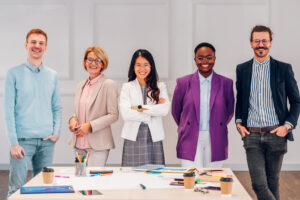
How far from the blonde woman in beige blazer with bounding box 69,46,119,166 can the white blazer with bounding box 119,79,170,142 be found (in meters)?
0.14

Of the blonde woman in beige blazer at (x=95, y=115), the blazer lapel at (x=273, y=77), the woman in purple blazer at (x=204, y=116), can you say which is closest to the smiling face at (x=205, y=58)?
the woman in purple blazer at (x=204, y=116)

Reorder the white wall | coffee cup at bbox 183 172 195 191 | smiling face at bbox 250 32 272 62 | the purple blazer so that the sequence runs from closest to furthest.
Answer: coffee cup at bbox 183 172 195 191 → smiling face at bbox 250 32 272 62 → the purple blazer → the white wall

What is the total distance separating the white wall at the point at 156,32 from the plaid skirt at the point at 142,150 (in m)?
2.20

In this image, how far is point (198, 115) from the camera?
3.66 m

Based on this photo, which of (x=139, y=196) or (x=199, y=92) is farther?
(x=199, y=92)

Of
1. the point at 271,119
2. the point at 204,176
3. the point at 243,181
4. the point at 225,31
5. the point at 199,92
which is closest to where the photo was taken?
the point at 204,176

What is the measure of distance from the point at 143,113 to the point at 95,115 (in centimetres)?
45

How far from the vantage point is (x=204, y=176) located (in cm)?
263

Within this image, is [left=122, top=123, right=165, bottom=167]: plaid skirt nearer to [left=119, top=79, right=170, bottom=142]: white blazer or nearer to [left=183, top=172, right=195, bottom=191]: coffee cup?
[left=119, top=79, right=170, bottom=142]: white blazer

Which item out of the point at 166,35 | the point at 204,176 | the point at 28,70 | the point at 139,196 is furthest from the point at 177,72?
the point at 139,196

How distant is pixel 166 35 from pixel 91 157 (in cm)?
266

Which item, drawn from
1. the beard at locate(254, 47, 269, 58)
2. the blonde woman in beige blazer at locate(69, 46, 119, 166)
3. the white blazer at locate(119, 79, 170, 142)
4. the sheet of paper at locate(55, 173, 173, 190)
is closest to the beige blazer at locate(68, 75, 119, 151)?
the blonde woman in beige blazer at locate(69, 46, 119, 166)

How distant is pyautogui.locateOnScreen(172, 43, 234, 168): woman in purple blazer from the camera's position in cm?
363

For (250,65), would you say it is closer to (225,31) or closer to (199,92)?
(199,92)
